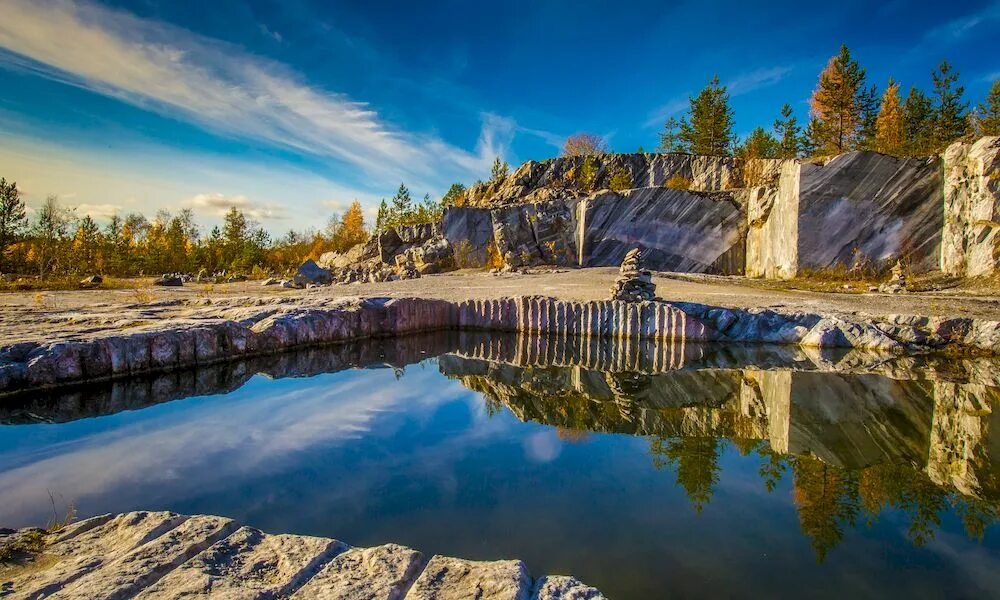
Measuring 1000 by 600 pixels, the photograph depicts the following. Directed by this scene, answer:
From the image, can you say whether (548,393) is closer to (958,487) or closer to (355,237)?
(958,487)

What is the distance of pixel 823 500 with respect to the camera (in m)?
3.51

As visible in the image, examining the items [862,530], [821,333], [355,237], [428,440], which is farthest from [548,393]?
[355,237]

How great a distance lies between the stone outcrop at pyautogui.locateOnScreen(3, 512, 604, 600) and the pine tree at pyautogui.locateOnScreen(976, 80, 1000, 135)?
37.0 meters

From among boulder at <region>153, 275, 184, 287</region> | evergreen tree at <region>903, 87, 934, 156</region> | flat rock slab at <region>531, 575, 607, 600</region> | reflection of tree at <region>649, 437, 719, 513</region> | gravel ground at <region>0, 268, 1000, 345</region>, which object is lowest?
reflection of tree at <region>649, 437, 719, 513</region>

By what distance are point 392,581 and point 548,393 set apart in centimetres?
465

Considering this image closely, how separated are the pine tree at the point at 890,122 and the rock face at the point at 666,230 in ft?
37.4

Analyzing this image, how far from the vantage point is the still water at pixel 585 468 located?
2.82 meters

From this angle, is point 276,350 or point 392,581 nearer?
point 392,581

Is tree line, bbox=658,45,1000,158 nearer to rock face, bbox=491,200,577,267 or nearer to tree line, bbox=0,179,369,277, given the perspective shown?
rock face, bbox=491,200,577,267

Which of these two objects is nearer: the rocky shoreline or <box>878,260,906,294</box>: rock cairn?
the rocky shoreline

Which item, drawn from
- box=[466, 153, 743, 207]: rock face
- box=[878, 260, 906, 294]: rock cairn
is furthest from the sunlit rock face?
box=[466, 153, 743, 207]: rock face

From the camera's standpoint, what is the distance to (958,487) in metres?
3.74

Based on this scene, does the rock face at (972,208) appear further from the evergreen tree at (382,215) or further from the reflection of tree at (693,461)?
the evergreen tree at (382,215)

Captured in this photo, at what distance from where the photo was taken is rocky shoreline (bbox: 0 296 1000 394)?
6137 mm
